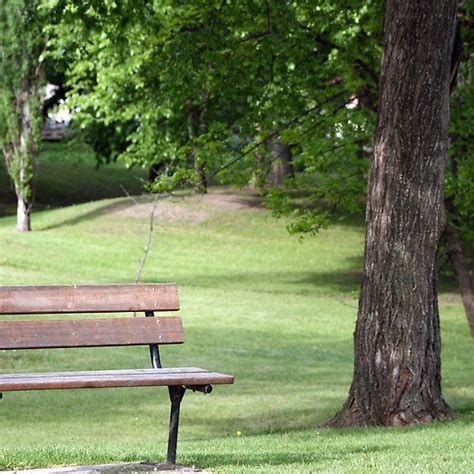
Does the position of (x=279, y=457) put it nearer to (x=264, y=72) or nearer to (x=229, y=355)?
(x=229, y=355)

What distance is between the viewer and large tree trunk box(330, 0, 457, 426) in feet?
32.4

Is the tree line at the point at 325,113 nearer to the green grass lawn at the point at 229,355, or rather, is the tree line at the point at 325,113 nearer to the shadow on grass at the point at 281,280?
the green grass lawn at the point at 229,355

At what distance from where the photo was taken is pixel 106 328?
766cm

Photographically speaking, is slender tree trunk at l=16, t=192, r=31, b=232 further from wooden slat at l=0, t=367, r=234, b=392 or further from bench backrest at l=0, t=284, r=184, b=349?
wooden slat at l=0, t=367, r=234, b=392

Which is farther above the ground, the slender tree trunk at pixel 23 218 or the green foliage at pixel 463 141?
the green foliage at pixel 463 141

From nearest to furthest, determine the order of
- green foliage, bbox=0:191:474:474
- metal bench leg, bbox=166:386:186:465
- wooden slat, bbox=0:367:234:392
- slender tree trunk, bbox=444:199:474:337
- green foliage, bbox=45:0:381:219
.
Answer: wooden slat, bbox=0:367:234:392
metal bench leg, bbox=166:386:186:465
green foliage, bbox=0:191:474:474
green foliage, bbox=45:0:381:219
slender tree trunk, bbox=444:199:474:337

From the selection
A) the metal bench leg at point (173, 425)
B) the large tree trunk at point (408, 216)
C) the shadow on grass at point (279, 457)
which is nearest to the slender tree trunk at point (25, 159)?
the large tree trunk at point (408, 216)

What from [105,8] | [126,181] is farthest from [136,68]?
[126,181]

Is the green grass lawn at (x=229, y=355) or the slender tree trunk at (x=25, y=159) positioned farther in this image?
the slender tree trunk at (x=25, y=159)

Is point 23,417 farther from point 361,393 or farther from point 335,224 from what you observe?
point 335,224

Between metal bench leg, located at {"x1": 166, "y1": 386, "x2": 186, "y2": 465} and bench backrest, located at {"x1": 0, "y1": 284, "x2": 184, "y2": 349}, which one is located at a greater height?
bench backrest, located at {"x1": 0, "y1": 284, "x2": 184, "y2": 349}

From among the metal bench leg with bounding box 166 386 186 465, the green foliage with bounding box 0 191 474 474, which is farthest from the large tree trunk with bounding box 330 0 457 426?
the metal bench leg with bounding box 166 386 186 465

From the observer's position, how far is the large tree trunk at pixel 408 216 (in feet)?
32.4

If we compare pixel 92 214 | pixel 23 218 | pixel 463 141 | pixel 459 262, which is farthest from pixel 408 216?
pixel 92 214
